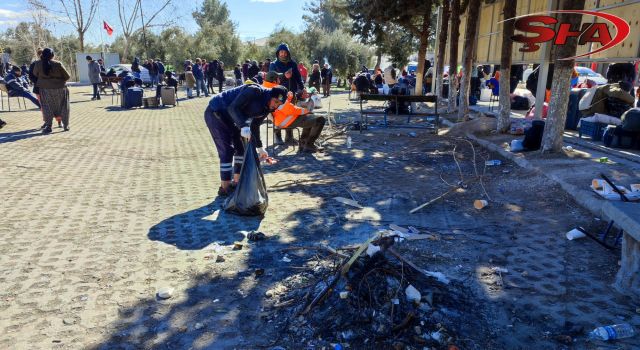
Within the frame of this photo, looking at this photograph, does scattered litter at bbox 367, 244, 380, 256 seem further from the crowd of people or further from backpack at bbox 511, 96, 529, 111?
backpack at bbox 511, 96, 529, 111

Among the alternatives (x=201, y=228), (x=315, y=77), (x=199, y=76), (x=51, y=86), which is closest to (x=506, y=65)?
(x=201, y=228)

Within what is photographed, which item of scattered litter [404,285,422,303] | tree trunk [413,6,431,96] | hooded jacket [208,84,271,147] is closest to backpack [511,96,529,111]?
tree trunk [413,6,431,96]

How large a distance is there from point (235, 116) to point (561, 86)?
5542 millimetres

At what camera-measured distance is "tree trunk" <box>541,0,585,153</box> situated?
7.39m

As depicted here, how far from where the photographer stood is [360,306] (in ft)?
10.2

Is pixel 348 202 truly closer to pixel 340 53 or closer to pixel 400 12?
pixel 400 12

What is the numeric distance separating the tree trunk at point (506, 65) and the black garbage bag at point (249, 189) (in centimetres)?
679

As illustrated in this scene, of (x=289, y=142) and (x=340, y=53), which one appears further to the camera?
(x=340, y=53)

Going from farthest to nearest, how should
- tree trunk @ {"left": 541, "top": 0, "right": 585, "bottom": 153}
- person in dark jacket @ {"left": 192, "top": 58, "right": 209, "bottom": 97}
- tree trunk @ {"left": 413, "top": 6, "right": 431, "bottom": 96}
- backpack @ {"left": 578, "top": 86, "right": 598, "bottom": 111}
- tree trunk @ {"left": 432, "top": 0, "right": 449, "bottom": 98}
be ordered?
1. person in dark jacket @ {"left": 192, "top": 58, "right": 209, "bottom": 97}
2. tree trunk @ {"left": 413, "top": 6, "right": 431, "bottom": 96}
3. tree trunk @ {"left": 432, "top": 0, "right": 449, "bottom": 98}
4. backpack @ {"left": 578, "top": 86, "right": 598, "bottom": 111}
5. tree trunk @ {"left": 541, "top": 0, "right": 585, "bottom": 153}

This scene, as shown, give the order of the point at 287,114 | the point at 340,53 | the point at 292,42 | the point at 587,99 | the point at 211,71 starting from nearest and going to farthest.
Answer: the point at 287,114, the point at 587,99, the point at 211,71, the point at 340,53, the point at 292,42

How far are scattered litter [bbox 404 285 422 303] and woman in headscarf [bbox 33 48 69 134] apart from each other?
10321 millimetres

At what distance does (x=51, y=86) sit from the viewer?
10.7 m

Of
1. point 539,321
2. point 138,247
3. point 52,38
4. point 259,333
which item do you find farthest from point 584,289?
point 52,38

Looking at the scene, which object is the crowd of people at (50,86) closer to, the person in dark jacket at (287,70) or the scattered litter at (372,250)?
the person in dark jacket at (287,70)
